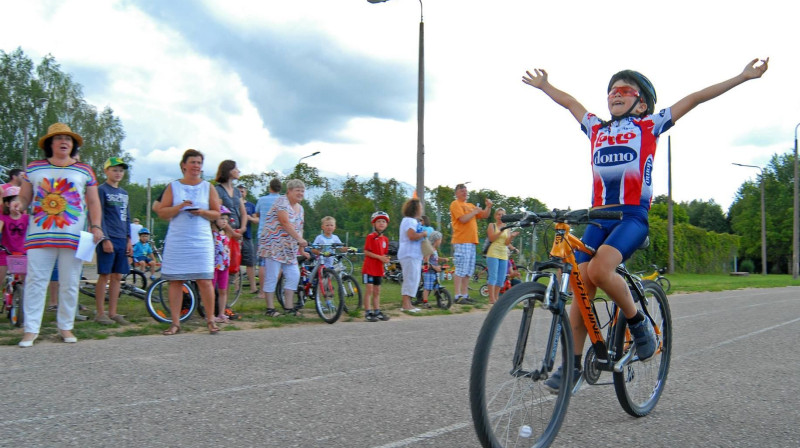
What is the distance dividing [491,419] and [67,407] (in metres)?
2.59

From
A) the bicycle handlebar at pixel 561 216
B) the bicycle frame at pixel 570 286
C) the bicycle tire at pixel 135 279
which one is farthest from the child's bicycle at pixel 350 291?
the bicycle handlebar at pixel 561 216

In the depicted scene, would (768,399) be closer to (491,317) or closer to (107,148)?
(491,317)

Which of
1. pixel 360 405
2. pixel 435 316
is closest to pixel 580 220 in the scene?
pixel 360 405

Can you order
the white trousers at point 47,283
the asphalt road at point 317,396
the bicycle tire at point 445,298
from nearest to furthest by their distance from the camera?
the asphalt road at point 317,396
the white trousers at point 47,283
the bicycle tire at point 445,298

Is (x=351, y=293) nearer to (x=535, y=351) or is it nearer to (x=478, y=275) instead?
(x=535, y=351)

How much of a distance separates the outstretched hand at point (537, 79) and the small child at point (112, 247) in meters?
5.42

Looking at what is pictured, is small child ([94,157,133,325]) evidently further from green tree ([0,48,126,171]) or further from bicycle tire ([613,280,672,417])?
green tree ([0,48,126,171])

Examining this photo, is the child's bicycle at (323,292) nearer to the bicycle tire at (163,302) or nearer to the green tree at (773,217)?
the bicycle tire at (163,302)

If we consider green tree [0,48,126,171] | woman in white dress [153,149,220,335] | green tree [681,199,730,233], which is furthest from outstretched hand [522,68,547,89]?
green tree [681,199,730,233]

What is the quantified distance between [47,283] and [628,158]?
5.60 meters

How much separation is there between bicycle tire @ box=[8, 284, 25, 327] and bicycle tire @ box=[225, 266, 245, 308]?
2873mm

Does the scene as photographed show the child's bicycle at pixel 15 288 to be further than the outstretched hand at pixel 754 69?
Yes

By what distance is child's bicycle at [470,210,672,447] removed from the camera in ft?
9.43

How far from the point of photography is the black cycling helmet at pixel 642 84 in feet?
13.1
